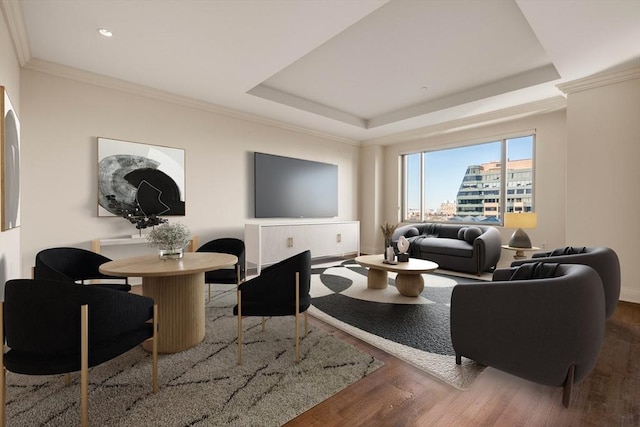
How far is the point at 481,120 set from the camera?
16.6ft

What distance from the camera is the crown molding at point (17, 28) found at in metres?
2.32

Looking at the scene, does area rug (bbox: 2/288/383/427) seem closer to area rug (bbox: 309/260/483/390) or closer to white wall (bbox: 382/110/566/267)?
area rug (bbox: 309/260/483/390)

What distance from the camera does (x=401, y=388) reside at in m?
1.75

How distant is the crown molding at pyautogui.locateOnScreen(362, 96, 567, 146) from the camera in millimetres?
4359

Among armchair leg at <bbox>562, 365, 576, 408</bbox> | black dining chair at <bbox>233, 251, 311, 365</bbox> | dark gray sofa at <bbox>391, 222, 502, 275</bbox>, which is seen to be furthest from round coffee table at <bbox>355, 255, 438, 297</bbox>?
Result: armchair leg at <bbox>562, 365, 576, 408</bbox>

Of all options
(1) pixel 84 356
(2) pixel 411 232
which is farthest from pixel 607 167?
(1) pixel 84 356

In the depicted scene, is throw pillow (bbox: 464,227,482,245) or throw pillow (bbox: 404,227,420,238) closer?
throw pillow (bbox: 464,227,482,245)

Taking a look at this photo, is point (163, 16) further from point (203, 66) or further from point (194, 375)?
point (194, 375)

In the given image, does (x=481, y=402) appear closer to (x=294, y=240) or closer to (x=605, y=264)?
(x=605, y=264)

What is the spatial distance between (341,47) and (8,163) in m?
3.12

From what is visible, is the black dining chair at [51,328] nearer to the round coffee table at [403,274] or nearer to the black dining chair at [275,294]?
the black dining chair at [275,294]

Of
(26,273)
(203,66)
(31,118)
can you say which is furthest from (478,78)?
(26,273)

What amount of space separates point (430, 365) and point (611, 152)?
3.47 metres

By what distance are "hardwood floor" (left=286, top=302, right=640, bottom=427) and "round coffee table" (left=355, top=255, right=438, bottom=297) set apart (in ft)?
4.45
